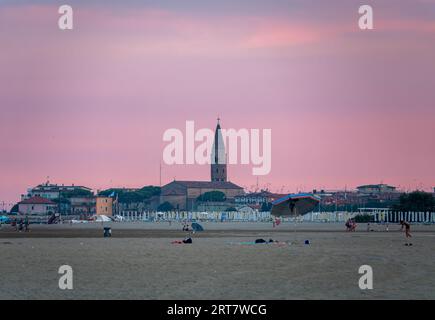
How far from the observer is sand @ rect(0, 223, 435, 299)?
36938mm

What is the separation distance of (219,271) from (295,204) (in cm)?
5417

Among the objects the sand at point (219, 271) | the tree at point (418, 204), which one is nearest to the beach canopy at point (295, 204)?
the sand at point (219, 271)

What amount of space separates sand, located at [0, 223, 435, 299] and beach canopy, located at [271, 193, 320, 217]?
29.9 meters

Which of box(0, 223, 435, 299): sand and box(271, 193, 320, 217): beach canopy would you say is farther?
box(271, 193, 320, 217): beach canopy

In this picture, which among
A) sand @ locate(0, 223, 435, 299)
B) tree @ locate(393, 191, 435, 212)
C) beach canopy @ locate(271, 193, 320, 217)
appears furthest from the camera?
tree @ locate(393, 191, 435, 212)

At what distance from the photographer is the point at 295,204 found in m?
99.6

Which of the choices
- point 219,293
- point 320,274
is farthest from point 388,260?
point 219,293

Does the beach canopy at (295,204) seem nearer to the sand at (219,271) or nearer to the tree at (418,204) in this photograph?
the sand at (219,271)

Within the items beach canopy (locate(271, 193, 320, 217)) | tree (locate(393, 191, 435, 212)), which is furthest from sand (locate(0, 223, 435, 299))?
tree (locate(393, 191, 435, 212))

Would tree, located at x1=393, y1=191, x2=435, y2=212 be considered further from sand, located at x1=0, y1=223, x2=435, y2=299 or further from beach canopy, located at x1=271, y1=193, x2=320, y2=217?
sand, located at x1=0, y1=223, x2=435, y2=299
